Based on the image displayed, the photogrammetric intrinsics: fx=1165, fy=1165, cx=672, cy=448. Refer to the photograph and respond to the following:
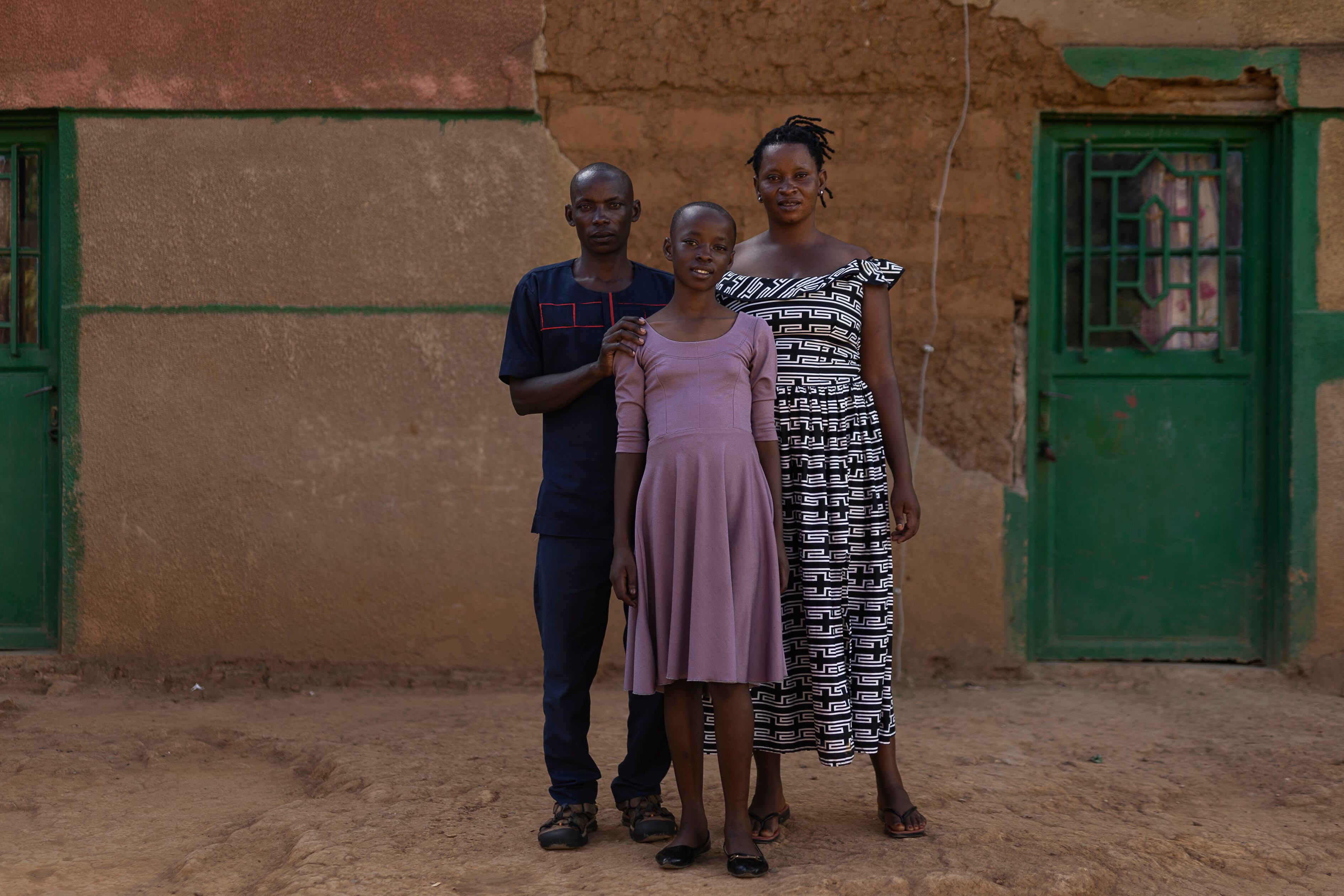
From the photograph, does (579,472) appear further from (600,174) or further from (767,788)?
(767,788)

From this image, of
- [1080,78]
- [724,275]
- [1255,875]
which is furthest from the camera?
[1080,78]

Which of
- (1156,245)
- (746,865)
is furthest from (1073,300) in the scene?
(746,865)

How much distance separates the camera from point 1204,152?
15.2 ft

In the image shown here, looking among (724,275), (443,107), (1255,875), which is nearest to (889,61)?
(443,107)

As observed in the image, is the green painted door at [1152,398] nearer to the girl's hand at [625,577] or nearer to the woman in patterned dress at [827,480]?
the woman in patterned dress at [827,480]

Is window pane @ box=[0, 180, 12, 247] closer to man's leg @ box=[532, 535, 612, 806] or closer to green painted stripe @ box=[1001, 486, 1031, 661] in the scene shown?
man's leg @ box=[532, 535, 612, 806]

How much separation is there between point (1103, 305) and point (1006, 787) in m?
2.21

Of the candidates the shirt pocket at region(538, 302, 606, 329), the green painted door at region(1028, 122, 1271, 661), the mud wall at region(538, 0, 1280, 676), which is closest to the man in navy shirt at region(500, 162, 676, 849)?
the shirt pocket at region(538, 302, 606, 329)

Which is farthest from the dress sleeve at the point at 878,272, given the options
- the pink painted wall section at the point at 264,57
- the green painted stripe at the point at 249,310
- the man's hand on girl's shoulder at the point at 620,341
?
the pink painted wall section at the point at 264,57

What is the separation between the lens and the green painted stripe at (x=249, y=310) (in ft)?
14.9

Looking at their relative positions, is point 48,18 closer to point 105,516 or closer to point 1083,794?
point 105,516

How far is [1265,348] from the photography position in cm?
462

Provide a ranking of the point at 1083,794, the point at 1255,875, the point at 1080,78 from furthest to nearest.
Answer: the point at 1080,78, the point at 1083,794, the point at 1255,875

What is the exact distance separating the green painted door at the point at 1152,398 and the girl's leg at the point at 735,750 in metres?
2.40
